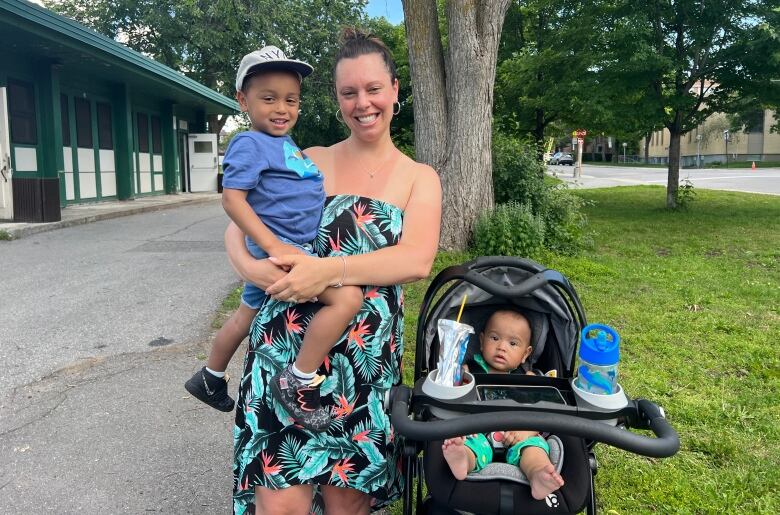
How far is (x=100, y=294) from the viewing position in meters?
6.66

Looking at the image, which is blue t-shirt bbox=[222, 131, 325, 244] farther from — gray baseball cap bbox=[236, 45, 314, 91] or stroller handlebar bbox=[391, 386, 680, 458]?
stroller handlebar bbox=[391, 386, 680, 458]

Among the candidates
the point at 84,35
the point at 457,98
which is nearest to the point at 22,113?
the point at 84,35

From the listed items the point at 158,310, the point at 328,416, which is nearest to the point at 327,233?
the point at 328,416

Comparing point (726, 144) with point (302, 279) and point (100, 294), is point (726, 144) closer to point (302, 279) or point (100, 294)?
point (100, 294)

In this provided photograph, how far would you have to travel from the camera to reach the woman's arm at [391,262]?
1.74 metres

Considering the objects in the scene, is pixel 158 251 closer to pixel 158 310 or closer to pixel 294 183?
pixel 158 310

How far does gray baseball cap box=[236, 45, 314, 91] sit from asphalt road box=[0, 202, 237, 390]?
10.9 feet

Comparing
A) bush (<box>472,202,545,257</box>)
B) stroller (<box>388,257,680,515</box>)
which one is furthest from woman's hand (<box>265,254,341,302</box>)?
bush (<box>472,202,545,257</box>)

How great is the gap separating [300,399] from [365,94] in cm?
100

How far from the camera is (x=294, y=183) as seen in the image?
1920 mm

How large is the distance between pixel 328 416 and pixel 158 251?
27.5 ft

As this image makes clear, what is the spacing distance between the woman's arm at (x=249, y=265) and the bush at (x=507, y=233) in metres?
6.20

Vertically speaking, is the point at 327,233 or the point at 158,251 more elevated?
the point at 327,233

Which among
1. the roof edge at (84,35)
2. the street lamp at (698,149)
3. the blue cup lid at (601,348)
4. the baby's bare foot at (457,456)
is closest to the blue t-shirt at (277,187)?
the baby's bare foot at (457,456)
